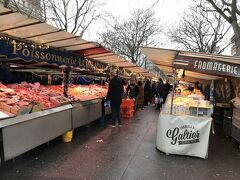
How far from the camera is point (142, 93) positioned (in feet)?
61.6

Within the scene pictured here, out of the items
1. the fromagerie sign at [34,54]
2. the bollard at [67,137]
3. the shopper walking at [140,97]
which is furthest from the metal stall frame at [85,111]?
the shopper walking at [140,97]

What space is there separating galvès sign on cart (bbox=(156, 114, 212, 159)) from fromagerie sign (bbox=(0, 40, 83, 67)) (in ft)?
13.4

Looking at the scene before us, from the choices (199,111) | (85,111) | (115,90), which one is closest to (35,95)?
(85,111)

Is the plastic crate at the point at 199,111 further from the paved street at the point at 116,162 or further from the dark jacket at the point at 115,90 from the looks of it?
the dark jacket at the point at 115,90

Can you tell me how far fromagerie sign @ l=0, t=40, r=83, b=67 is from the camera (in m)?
6.88

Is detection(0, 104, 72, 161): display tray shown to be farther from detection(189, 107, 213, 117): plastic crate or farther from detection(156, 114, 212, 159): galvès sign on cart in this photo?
detection(189, 107, 213, 117): plastic crate

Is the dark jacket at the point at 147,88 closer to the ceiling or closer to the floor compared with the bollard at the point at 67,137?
closer to the ceiling

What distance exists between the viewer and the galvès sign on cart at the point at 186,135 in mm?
6512

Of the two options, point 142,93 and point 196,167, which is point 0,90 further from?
point 142,93

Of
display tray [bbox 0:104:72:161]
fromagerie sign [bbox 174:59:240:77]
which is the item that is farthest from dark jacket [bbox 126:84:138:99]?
fromagerie sign [bbox 174:59:240:77]

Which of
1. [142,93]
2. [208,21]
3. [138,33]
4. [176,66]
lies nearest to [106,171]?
[176,66]

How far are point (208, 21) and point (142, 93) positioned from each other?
52.1 feet

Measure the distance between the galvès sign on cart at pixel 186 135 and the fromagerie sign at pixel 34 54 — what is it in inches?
161

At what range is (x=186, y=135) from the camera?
6.56m
